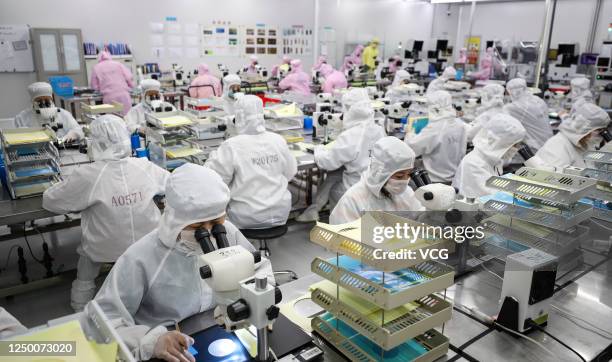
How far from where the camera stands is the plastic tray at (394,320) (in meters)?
1.22

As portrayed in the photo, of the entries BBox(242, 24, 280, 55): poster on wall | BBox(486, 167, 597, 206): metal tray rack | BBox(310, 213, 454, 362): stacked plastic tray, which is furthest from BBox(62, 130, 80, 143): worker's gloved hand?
BBox(242, 24, 280, 55): poster on wall

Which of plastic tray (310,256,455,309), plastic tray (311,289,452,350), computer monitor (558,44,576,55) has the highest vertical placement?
computer monitor (558,44,576,55)

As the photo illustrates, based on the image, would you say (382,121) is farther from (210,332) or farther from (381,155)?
(210,332)

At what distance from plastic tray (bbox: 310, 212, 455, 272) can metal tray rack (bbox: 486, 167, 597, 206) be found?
1.65 feet

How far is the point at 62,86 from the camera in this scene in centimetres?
734

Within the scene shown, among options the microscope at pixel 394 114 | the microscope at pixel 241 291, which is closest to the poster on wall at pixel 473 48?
the microscope at pixel 394 114

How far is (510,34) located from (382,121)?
10.1 meters

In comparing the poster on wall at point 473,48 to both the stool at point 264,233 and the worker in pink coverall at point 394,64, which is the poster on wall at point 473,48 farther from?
the stool at point 264,233

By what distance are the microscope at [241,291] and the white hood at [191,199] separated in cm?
26

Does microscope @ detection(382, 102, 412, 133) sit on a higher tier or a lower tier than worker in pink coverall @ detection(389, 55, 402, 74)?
lower

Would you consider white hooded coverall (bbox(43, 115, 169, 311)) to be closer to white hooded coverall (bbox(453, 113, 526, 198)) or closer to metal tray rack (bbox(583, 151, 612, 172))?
white hooded coverall (bbox(453, 113, 526, 198))

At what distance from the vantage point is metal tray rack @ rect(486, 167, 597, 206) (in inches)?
66.6

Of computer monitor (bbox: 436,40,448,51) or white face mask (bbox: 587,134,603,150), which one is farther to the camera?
computer monitor (bbox: 436,40,448,51)

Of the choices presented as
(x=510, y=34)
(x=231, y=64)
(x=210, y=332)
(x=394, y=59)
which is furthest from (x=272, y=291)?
(x=510, y=34)
